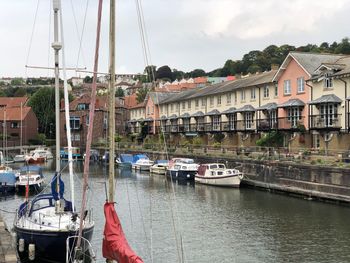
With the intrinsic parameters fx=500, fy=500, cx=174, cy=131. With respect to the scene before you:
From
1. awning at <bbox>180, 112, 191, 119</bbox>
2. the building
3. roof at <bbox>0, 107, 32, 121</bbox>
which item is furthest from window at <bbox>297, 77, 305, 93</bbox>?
roof at <bbox>0, 107, 32, 121</bbox>

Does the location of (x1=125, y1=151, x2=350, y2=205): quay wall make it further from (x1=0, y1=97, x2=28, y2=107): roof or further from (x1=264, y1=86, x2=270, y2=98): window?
(x1=0, y1=97, x2=28, y2=107): roof

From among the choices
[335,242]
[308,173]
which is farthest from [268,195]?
[335,242]

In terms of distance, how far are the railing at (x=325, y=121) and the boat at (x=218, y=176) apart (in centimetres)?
895

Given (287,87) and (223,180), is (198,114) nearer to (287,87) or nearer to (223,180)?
(287,87)

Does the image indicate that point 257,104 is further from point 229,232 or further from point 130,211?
point 229,232

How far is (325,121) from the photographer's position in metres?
48.8

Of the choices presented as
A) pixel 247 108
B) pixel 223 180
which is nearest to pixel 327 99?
pixel 223 180

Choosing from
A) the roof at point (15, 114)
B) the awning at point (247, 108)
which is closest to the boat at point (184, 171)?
the awning at point (247, 108)

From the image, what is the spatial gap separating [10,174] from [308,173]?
26.2 m

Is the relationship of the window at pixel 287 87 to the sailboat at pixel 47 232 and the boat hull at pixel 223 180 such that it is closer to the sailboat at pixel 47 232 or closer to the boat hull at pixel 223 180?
the boat hull at pixel 223 180

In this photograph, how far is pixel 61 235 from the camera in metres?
18.6

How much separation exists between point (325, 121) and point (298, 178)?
9696 mm

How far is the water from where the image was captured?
2325 centimetres

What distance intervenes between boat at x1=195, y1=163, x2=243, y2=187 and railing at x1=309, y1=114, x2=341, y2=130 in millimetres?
8951
